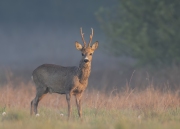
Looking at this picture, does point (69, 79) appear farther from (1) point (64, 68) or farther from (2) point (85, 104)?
(2) point (85, 104)

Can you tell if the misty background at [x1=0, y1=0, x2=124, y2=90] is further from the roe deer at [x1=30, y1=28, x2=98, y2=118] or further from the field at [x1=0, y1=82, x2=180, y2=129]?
the roe deer at [x1=30, y1=28, x2=98, y2=118]

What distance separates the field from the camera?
11.2 meters

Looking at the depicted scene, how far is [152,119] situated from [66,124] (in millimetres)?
1661

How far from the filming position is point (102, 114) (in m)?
13.6

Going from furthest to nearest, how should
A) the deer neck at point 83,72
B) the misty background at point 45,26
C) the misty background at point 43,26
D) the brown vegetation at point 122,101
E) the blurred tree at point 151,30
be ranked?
1. the misty background at point 43,26
2. the misty background at point 45,26
3. the blurred tree at point 151,30
4. the brown vegetation at point 122,101
5. the deer neck at point 83,72

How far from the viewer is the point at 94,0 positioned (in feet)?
174

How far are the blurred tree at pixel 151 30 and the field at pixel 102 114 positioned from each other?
10.2m

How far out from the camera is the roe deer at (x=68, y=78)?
13.8m

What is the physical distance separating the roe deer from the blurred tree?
12202 millimetres

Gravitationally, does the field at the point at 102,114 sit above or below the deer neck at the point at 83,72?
below

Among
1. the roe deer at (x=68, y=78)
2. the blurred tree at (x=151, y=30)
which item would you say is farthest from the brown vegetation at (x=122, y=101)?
the blurred tree at (x=151, y=30)

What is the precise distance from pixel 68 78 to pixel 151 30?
1525cm

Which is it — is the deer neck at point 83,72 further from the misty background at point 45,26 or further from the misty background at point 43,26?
the misty background at point 43,26

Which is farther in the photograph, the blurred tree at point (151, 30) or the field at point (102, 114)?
the blurred tree at point (151, 30)
